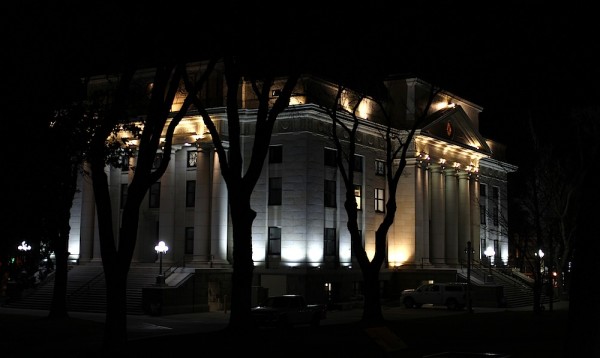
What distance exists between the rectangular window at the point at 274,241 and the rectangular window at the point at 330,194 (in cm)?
404

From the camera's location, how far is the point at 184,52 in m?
22.9

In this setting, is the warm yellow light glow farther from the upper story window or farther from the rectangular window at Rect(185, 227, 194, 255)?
the rectangular window at Rect(185, 227, 194, 255)

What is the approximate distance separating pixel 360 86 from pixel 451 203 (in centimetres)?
3330

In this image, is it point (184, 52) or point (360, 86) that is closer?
point (184, 52)

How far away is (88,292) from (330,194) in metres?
17.8

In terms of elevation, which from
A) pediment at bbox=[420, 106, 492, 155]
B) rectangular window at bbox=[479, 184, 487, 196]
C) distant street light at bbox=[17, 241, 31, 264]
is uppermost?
pediment at bbox=[420, 106, 492, 155]

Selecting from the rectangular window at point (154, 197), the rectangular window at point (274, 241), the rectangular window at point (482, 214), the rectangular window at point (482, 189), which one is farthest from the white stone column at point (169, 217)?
the rectangular window at point (482, 189)

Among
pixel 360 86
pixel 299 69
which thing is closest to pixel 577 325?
pixel 299 69

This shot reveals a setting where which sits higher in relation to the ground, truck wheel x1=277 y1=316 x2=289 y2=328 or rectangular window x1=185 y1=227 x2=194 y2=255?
rectangular window x1=185 y1=227 x2=194 y2=255

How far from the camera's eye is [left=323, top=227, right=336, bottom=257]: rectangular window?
55.2 m

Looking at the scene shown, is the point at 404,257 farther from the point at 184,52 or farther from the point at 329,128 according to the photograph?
the point at 184,52

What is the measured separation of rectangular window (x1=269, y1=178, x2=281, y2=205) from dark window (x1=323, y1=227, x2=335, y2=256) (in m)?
4.07

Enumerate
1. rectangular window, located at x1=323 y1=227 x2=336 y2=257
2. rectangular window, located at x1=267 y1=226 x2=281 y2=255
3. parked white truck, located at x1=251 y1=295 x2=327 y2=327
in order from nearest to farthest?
parked white truck, located at x1=251 y1=295 x2=327 y2=327 < rectangular window, located at x1=267 y1=226 x2=281 y2=255 < rectangular window, located at x1=323 y1=227 x2=336 y2=257

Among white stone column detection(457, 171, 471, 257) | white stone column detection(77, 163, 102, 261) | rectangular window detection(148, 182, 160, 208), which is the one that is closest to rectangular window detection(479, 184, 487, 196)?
white stone column detection(457, 171, 471, 257)
